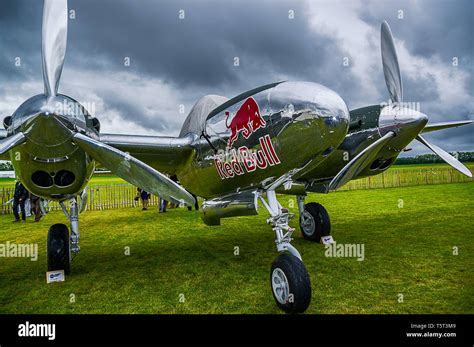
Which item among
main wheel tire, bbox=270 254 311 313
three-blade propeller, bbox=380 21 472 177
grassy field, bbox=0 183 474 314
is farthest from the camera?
three-blade propeller, bbox=380 21 472 177

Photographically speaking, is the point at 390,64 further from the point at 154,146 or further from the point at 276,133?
the point at 154,146

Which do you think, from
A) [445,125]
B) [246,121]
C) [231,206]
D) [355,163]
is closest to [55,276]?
Result: [231,206]

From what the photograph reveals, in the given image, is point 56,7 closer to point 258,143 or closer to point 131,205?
point 258,143

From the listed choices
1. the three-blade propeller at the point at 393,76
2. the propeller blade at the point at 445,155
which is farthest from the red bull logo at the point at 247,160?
the propeller blade at the point at 445,155

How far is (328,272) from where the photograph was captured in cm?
617

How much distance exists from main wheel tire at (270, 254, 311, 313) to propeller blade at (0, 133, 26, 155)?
13.0ft

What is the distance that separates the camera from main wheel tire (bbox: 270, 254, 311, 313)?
4.11 metres

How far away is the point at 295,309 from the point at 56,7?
5.81 meters

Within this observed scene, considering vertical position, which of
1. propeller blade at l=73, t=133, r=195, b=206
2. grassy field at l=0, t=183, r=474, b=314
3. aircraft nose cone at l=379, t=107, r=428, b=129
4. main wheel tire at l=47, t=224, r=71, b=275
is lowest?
grassy field at l=0, t=183, r=474, b=314

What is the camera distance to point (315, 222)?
8.84m

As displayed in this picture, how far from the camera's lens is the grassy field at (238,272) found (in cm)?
477

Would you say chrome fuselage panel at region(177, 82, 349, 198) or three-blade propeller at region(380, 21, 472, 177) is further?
three-blade propeller at region(380, 21, 472, 177)

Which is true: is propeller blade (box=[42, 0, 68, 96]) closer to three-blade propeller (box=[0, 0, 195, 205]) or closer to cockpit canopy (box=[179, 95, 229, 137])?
three-blade propeller (box=[0, 0, 195, 205])

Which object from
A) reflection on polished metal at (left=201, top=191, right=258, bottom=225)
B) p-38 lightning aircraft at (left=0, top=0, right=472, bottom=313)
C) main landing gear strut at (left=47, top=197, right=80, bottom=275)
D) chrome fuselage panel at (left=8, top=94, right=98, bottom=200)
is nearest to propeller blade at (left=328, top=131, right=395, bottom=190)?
p-38 lightning aircraft at (left=0, top=0, right=472, bottom=313)
